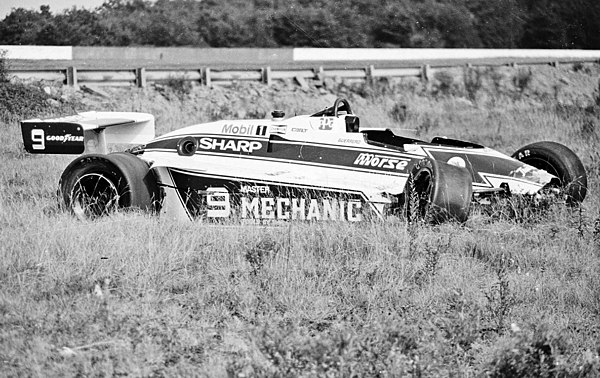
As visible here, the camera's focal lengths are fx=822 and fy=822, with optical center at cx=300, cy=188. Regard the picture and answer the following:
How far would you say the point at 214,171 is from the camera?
30.4 ft

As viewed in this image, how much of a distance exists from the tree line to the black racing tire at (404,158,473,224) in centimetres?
3607

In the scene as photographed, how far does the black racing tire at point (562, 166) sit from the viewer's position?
9.52 meters

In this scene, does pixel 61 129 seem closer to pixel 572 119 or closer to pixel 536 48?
pixel 572 119

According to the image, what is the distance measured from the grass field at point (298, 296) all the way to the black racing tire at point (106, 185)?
0.92 feet

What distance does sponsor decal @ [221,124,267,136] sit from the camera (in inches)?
369

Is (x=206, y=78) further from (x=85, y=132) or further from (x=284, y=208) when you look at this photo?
(x=284, y=208)

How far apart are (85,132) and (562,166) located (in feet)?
19.0


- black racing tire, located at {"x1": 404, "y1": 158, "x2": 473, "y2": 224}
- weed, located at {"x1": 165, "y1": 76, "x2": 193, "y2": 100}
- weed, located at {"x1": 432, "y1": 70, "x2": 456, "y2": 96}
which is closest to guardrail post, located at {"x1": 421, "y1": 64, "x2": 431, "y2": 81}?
weed, located at {"x1": 432, "y1": 70, "x2": 456, "y2": 96}

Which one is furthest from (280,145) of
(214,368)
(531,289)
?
(214,368)

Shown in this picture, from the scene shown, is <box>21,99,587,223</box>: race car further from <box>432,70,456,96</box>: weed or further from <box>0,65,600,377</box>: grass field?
<box>432,70,456,96</box>: weed

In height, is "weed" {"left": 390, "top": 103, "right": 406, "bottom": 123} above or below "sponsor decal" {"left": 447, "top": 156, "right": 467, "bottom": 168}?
below

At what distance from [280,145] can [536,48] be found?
4128 centimetres

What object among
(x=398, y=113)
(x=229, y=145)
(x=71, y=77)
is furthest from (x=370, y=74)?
(x=229, y=145)

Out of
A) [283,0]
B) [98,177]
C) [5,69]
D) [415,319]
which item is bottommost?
[415,319]
